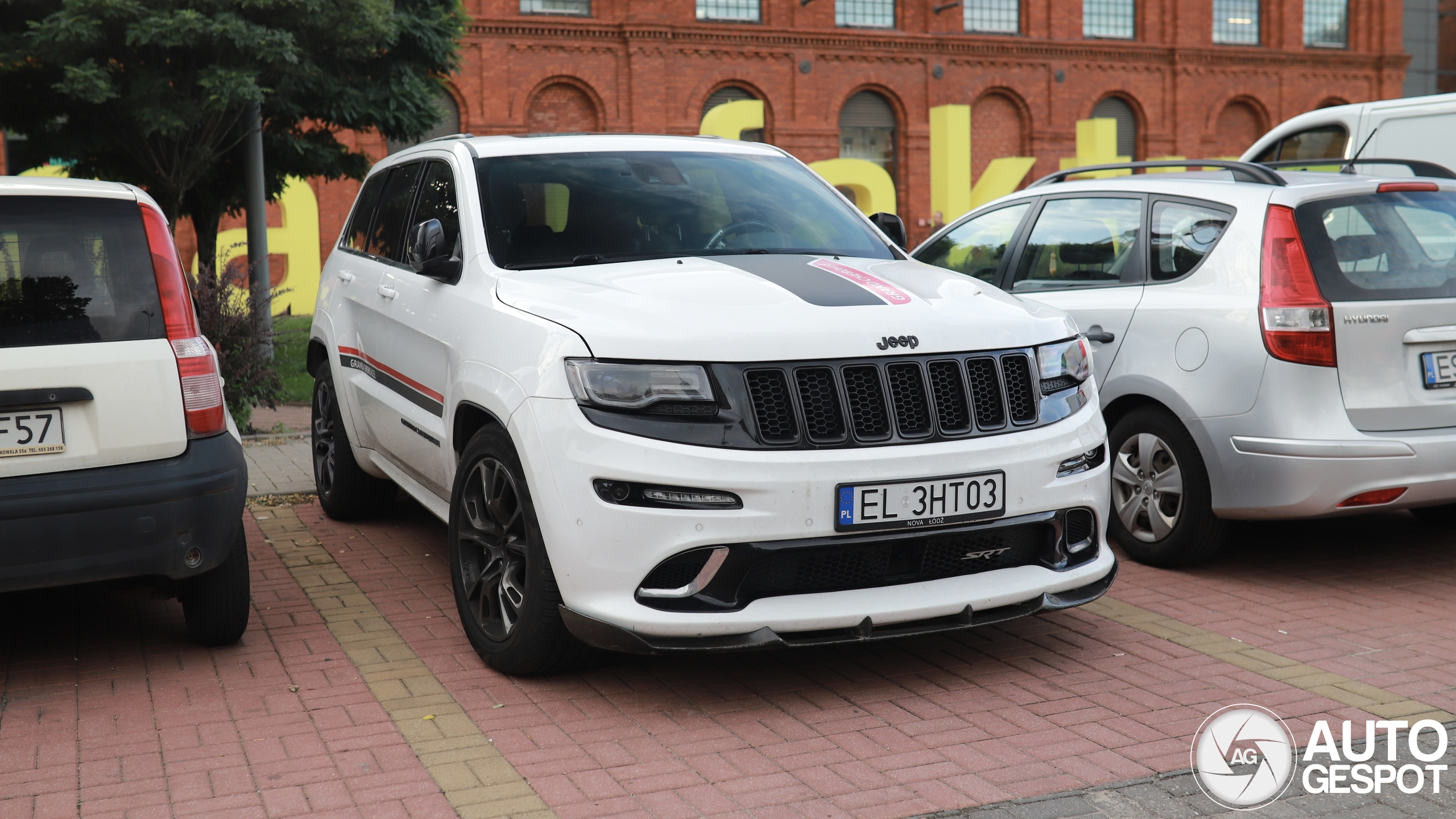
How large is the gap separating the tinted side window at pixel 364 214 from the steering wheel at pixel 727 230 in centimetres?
216

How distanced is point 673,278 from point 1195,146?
37140 millimetres

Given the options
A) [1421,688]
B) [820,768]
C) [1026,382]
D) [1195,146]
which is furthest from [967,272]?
[1195,146]

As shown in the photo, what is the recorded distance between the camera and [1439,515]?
6.67m

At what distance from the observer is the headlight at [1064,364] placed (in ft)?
14.5

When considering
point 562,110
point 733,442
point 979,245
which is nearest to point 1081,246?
point 979,245

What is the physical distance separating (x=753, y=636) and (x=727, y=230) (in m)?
1.89

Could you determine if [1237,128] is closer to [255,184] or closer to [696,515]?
[255,184]

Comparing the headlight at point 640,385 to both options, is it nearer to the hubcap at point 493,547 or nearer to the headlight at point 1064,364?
the hubcap at point 493,547

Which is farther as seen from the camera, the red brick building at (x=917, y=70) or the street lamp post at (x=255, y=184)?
the red brick building at (x=917, y=70)

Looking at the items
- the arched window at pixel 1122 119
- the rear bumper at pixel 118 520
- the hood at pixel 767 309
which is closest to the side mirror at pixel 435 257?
the hood at pixel 767 309

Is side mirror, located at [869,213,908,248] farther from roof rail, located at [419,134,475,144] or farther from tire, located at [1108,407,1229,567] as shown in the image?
roof rail, located at [419,134,475,144]

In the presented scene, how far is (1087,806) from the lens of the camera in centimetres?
333

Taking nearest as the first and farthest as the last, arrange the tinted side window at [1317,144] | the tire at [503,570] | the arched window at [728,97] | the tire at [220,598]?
the tire at [503,570] → the tire at [220,598] → the tinted side window at [1317,144] → the arched window at [728,97]

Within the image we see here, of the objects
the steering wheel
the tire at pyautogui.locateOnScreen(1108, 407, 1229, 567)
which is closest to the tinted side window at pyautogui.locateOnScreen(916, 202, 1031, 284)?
the tire at pyautogui.locateOnScreen(1108, 407, 1229, 567)
